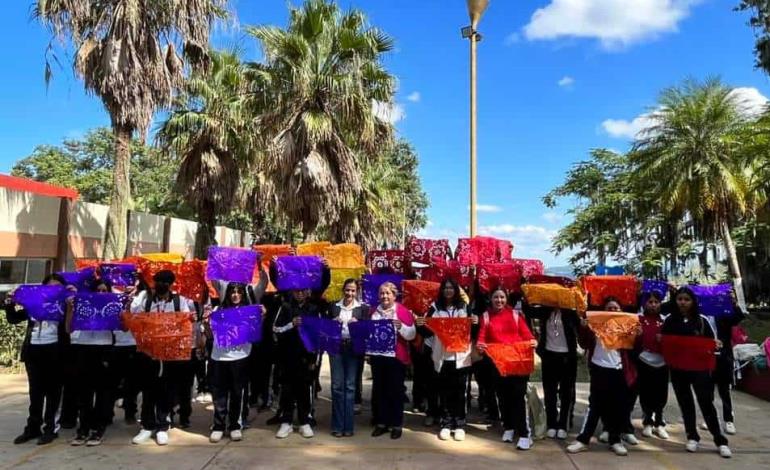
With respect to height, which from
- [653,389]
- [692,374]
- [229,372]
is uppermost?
[692,374]

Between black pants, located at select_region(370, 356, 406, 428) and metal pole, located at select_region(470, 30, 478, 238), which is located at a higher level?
metal pole, located at select_region(470, 30, 478, 238)

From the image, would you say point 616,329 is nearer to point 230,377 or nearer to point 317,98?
point 230,377

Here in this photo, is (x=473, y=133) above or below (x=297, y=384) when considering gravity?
above

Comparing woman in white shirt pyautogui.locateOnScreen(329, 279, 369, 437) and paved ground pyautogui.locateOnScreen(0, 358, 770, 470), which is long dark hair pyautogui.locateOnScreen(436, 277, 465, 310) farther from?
paved ground pyautogui.locateOnScreen(0, 358, 770, 470)

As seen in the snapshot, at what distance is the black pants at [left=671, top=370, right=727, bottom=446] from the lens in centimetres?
518

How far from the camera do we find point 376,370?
5750 mm

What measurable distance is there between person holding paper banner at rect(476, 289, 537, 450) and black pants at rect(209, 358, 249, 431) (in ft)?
7.97

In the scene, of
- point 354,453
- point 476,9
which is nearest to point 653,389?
point 354,453

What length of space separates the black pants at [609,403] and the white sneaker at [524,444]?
49cm

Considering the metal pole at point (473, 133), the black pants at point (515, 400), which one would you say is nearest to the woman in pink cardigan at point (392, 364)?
the black pants at point (515, 400)

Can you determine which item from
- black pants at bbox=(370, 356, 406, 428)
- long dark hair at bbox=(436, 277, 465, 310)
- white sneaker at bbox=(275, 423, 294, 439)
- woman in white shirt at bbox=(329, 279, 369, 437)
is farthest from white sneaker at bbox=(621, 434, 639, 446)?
white sneaker at bbox=(275, 423, 294, 439)

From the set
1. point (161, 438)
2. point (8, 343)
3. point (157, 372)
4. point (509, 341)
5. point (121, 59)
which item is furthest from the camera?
point (121, 59)

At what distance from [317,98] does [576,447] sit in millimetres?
8787

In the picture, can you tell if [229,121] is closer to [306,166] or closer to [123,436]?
[306,166]
